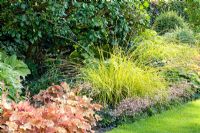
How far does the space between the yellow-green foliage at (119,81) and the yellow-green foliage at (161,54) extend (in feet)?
2.00

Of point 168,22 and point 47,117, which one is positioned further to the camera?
point 168,22

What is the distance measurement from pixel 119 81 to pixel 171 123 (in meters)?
0.97

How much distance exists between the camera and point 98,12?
7.90m

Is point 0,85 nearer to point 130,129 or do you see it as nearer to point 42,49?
point 130,129

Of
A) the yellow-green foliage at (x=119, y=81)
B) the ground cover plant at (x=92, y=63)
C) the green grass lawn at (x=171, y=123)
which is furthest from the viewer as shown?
the yellow-green foliage at (x=119, y=81)

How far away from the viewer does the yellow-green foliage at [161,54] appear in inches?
314

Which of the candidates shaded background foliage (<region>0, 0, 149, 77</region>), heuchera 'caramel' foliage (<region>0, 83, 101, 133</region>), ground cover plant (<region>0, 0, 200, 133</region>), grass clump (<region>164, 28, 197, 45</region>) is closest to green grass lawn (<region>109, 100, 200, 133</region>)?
ground cover plant (<region>0, 0, 200, 133</region>)

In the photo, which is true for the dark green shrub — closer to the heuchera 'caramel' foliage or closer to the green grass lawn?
the green grass lawn

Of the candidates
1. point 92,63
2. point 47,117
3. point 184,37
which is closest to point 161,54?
point 92,63

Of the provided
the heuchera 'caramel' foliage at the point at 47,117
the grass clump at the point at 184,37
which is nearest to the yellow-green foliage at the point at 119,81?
the heuchera 'caramel' foliage at the point at 47,117

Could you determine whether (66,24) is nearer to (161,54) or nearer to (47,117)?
(161,54)

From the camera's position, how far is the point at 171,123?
653cm

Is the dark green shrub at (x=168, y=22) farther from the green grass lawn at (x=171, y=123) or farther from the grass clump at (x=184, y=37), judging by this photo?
the green grass lawn at (x=171, y=123)

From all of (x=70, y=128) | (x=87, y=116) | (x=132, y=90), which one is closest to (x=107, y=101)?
(x=132, y=90)
